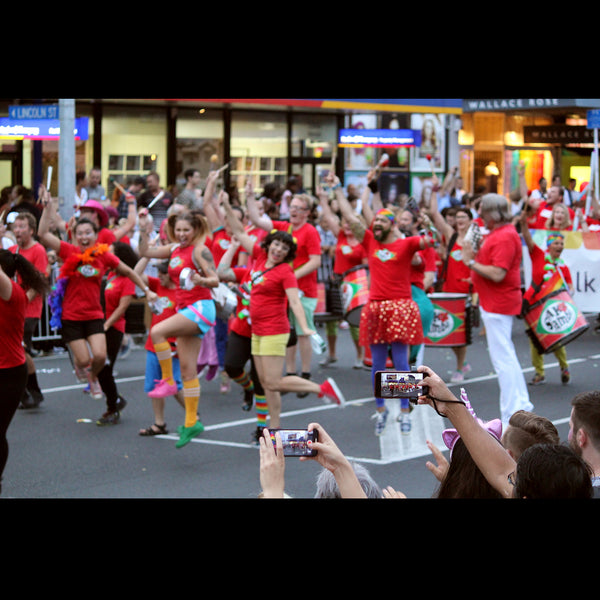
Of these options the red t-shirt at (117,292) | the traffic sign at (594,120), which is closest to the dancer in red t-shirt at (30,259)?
the red t-shirt at (117,292)

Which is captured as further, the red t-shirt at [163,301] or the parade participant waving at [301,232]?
the parade participant waving at [301,232]

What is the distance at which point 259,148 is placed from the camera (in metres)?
24.8

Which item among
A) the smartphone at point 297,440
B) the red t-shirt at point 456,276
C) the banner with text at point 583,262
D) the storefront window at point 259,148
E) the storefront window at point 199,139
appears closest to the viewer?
the smartphone at point 297,440

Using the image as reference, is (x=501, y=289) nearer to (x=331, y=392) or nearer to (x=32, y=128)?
(x=331, y=392)

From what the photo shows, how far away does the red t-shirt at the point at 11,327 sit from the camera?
633 cm

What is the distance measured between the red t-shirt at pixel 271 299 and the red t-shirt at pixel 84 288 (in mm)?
1541

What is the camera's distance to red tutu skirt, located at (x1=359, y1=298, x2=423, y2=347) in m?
8.91

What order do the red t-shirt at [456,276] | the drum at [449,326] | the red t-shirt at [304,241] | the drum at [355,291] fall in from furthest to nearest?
the red t-shirt at [456,276] < the drum at [449,326] < the drum at [355,291] < the red t-shirt at [304,241]

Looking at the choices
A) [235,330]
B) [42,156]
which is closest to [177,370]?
[235,330]

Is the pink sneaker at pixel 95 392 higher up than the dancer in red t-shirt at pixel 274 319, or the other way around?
the dancer in red t-shirt at pixel 274 319

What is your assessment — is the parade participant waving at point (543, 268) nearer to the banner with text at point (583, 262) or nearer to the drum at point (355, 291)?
the banner with text at point (583, 262)
